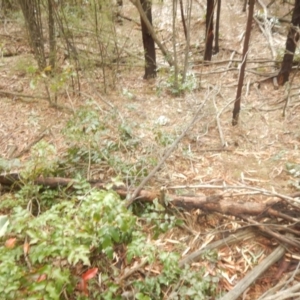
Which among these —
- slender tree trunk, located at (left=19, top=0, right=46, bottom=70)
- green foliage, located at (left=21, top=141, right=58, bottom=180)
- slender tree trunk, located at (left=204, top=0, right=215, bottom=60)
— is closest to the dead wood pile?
green foliage, located at (left=21, top=141, right=58, bottom=180)

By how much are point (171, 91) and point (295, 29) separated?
1.88 metres

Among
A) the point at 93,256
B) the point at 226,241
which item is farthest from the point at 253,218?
the point at 93,256

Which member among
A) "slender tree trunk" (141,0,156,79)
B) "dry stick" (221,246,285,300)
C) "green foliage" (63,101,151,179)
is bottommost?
"dry stick" (221,246,285,300)

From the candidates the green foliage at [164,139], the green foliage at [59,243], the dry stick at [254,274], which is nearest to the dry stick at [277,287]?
the dry stick at [254,274]

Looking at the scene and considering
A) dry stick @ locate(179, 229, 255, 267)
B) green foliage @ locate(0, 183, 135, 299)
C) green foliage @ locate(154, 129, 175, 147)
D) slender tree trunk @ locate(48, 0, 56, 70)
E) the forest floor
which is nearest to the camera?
green foliage @ locate(0, 183, 135, 299)

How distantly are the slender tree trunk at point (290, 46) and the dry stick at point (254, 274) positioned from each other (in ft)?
9.71

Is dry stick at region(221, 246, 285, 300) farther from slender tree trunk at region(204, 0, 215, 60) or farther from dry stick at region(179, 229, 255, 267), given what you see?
slender tree trunk at region(204, 0, 215, 60)

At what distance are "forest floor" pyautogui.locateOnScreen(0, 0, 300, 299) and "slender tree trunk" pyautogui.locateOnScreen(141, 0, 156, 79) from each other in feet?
0.57

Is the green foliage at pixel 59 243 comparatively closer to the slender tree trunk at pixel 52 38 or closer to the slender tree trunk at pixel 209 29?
the slender tree trunk at pixel 52 38

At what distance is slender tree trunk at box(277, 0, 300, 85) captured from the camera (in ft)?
12.9

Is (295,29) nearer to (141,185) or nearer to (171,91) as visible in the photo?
(171,91)

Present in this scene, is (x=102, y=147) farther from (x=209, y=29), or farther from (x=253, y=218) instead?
(x=209, y=29)

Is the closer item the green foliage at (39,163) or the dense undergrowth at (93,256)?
the dense undergrowth at (93,256)

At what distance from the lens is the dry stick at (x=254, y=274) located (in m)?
1.87
